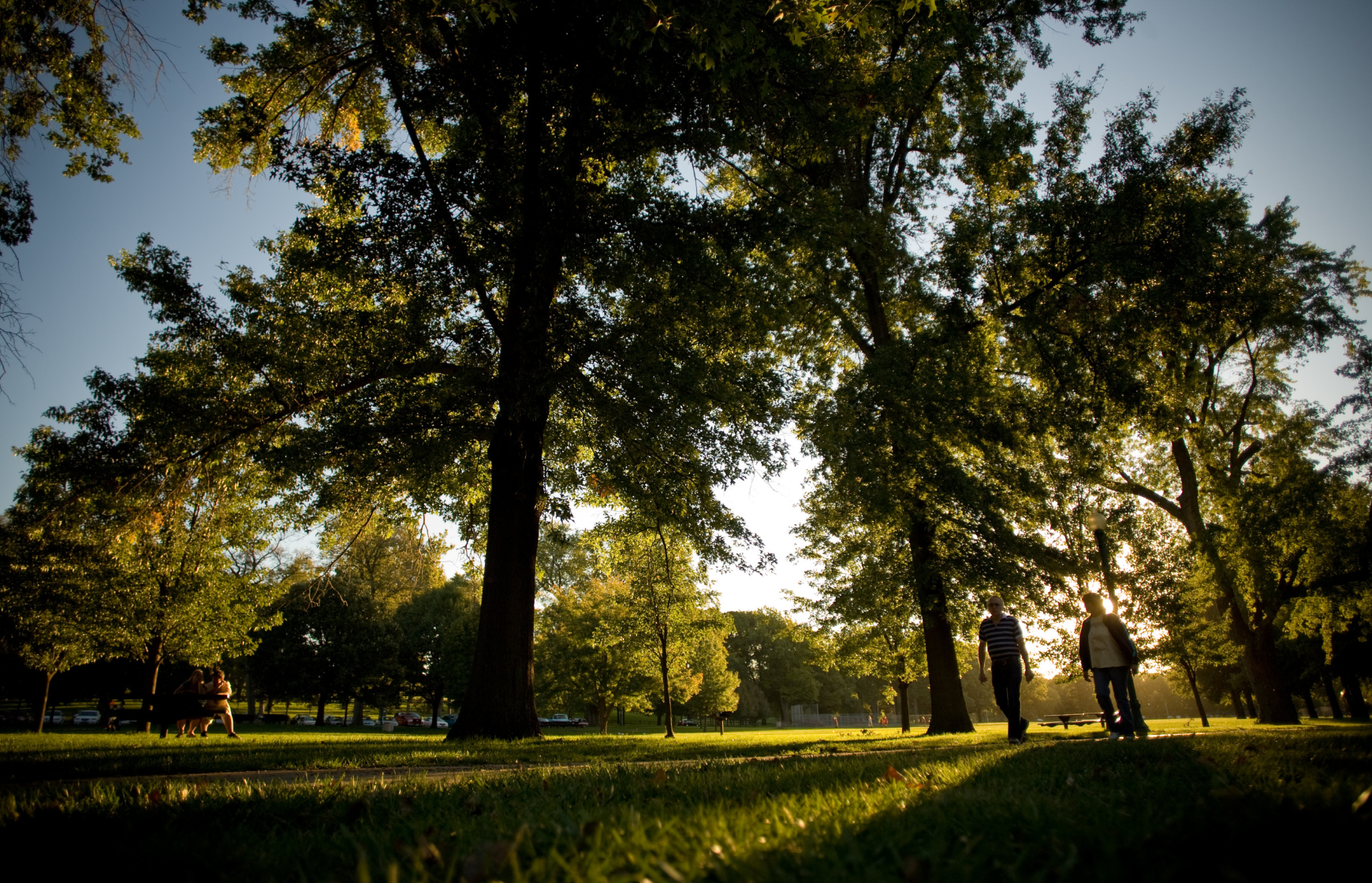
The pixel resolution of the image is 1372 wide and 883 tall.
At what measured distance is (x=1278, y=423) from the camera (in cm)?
2381

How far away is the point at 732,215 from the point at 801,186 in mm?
1866

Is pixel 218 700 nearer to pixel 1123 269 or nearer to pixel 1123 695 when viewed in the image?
pixel 1123 695

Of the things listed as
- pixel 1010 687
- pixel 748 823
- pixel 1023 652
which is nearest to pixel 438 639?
pixel 1010 687

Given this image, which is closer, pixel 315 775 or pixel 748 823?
pixel 748 823

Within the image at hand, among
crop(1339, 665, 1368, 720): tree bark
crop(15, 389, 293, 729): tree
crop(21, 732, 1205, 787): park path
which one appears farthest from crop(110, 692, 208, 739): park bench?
crop(1339, 665, 1368, 720): tree bark

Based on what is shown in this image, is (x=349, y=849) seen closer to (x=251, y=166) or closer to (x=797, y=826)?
(x=797, y=826)

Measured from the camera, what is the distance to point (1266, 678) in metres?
22.3

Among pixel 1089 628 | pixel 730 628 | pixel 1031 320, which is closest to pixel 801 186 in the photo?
pixel 1031 320

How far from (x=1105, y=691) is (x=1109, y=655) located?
619mm

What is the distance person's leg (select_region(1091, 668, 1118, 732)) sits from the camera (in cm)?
913

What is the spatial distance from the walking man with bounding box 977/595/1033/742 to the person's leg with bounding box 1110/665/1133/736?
106 centimetres

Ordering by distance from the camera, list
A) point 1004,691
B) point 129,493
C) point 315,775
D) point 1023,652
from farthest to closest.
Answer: point 129,493 < point 1004,691 < point 1023,652 < point 315,775

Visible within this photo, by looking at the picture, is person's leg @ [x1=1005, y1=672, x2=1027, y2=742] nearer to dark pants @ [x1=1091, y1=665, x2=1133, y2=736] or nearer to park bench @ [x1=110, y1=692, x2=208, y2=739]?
dark pants @ [x1=1091, y1=665, x2=1133, y2=736]

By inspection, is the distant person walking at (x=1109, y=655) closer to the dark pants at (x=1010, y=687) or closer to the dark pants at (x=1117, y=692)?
the dark pants at (x=1117, y=692)
